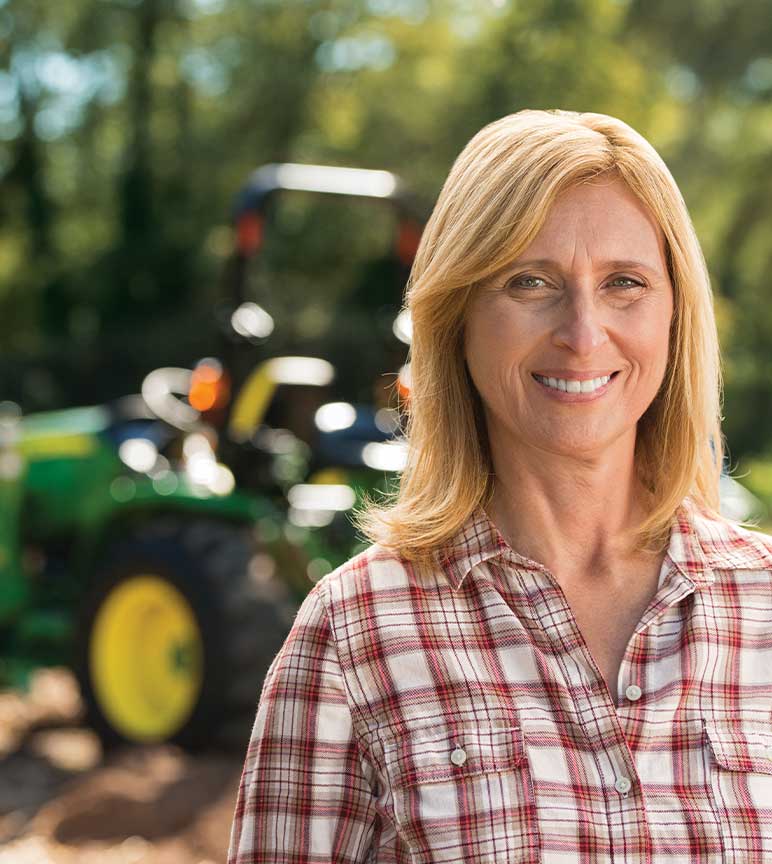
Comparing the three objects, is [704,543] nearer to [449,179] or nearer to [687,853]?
[687,853]

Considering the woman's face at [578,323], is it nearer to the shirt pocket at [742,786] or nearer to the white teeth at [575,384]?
the white teeth at [575,384]

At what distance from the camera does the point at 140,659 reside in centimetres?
543

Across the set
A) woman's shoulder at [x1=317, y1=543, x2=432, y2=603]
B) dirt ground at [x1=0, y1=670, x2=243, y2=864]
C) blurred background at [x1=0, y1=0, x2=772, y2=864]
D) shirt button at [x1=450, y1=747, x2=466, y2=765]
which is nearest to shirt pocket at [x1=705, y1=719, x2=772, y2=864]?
shirt button at [x1=450, y1=747, x2=466, y2=765]

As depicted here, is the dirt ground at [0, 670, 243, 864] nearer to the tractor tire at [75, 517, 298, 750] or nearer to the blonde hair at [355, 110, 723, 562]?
the tractor tire at [75, 517, 298, 750]

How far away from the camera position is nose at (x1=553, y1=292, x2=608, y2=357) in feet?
5.21

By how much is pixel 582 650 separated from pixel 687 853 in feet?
0.82

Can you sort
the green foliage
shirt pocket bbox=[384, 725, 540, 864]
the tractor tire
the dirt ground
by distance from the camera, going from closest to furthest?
1. shirt pocket bbox=[384, 725, 540, 864]
2. the dirt ground
3. the tractor tire
4. the green foliage

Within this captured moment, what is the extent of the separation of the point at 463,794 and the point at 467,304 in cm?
58

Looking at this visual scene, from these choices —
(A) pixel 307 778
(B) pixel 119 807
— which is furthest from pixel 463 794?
(B) pixel 119 807

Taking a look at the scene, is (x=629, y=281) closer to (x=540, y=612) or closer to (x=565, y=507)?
(x=565, y=507)

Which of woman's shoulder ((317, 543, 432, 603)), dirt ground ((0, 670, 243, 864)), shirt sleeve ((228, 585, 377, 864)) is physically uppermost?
woman's shoulder ((317, 543, 432, 603))

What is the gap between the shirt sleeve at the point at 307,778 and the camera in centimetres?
155

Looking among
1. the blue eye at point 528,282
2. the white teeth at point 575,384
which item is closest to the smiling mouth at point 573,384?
the white teeth at point 575,384

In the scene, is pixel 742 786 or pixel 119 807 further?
pixel 119 807
